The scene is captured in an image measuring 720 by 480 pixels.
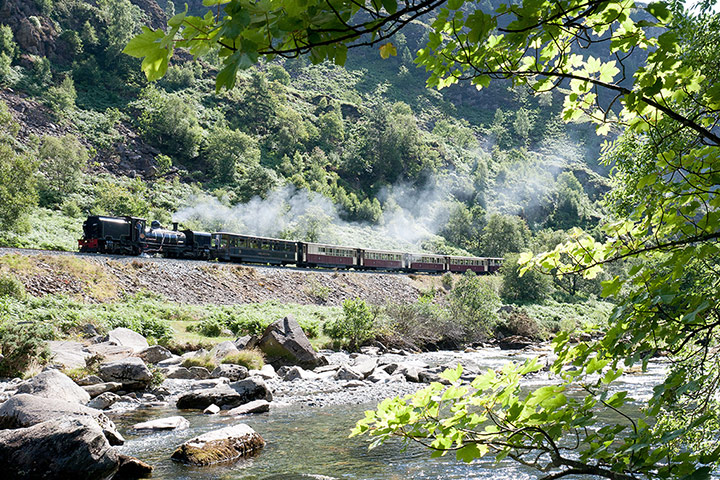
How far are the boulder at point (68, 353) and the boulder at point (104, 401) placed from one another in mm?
2193

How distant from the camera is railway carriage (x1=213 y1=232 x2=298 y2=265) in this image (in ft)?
109

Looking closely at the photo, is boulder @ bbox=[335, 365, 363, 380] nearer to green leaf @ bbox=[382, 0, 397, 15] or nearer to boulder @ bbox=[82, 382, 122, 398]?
Result: boulder @ bbox=[82, 382, 122, 398]

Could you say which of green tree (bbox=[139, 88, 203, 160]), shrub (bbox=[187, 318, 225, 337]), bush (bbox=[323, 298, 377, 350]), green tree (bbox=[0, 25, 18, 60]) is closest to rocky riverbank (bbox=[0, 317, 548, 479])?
bush (bbox=[323, 298, 377, 350])

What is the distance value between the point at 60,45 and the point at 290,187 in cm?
4743

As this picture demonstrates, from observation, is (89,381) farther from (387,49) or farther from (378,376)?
(387,49)

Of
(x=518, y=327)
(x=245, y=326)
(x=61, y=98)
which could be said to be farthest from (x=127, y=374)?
(x=61, y=98)

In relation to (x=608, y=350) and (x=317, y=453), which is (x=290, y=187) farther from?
(x=608, y=350)

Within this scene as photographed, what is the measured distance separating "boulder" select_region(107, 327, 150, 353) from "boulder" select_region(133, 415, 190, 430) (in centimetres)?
675

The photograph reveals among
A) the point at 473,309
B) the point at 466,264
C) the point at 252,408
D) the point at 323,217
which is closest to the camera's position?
the point at 252,408

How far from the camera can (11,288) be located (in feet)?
59.5

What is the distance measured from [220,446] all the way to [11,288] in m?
15.0

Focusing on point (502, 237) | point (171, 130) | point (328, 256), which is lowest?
point (328, 256)

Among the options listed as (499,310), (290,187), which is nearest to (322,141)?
(290,187)

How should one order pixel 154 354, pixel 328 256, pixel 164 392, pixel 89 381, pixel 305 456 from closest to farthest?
pixel 305 456, pixel 89 381, pixel 164 392, pixel 154 354, pixel 328 256
